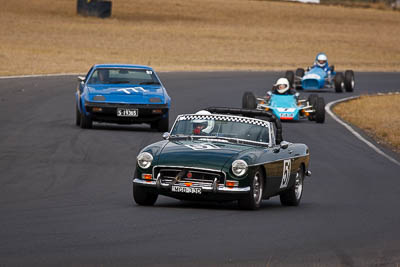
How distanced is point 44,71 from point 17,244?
32315 millimetres

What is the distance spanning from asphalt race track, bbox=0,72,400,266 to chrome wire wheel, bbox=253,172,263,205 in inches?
5.7

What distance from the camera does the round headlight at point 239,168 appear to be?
10.9 meters

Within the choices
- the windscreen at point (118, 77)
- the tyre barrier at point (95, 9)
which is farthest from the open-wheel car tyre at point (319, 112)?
the tyre barrier at point (95, 9)

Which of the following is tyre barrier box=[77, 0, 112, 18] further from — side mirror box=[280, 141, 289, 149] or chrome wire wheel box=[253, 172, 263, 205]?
chrome wire wheel box=[253, 172, 263, 205]

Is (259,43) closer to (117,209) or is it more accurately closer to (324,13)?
(324,13)

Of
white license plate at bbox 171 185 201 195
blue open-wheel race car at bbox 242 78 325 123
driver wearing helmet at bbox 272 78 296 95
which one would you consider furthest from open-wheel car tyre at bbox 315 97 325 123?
white license plate at bbox 171 185 201 195

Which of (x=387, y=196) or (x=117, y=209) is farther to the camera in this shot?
(x=387, y=196)

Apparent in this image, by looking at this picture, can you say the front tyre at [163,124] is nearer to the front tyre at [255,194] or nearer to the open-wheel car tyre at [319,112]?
the open-wheel car tyre at [319,112]

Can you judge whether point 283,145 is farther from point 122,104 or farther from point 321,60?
point 321,60

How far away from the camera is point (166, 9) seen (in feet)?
265

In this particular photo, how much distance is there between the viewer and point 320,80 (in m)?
37.0

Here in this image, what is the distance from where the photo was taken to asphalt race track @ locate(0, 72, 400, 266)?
8.25 metres

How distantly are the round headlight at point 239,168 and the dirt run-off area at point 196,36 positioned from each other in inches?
1096

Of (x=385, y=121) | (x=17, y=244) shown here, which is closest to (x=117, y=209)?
(x=17, y=244)
